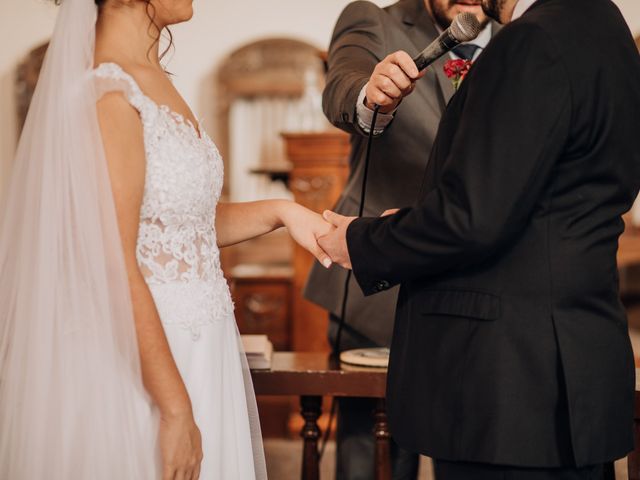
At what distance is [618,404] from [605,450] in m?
0.09

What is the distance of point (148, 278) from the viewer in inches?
58.6

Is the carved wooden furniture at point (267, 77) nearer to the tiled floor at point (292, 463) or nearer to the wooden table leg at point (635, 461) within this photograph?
the tiled floor at point (292, 463)

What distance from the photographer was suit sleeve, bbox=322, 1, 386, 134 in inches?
85.6

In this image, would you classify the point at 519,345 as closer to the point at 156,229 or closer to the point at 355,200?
the point at 156,229

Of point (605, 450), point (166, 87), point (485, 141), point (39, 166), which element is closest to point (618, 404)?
point (605, 450)

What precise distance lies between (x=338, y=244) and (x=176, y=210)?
35 cm

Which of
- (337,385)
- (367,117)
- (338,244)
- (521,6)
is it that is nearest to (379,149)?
(367,117)

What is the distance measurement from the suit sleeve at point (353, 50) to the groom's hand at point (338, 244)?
1.61 ft

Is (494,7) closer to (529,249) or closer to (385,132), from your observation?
(529,249)

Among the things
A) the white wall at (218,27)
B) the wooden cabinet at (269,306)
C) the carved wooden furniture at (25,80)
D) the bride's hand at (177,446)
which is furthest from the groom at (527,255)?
the carved wooden furniture at (25,80)

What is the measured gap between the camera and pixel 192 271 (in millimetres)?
1527

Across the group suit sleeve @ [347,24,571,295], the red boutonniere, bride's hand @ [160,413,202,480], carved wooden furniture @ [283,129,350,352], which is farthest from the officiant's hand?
carved wooden furniture @ [283,129,350,352]

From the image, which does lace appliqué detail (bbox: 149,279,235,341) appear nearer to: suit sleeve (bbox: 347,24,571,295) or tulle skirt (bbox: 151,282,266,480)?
tulle skirt (bbox: 151,282,266,480)

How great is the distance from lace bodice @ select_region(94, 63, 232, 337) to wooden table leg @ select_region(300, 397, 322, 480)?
91cm
